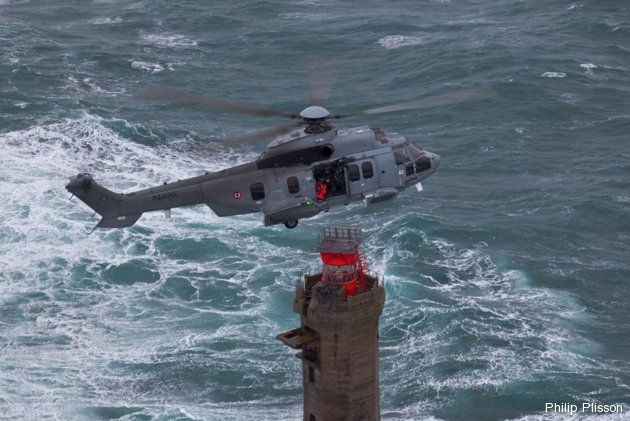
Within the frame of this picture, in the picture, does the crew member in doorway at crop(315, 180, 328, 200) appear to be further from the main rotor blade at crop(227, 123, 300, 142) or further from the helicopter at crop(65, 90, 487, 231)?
the main rotor blade at crop(227, 123, 300, 142)

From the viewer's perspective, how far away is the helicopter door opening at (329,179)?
4272 cm

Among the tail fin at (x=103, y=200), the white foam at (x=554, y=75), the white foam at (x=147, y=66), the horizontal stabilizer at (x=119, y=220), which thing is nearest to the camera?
the tail fin at (x=103, y=200)

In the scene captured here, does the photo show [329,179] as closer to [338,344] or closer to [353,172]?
[353,172]

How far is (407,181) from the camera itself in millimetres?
44344

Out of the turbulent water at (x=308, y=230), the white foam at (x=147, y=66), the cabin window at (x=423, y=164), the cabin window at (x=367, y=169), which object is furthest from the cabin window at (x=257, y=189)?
the white foam at (x=147, y=66)

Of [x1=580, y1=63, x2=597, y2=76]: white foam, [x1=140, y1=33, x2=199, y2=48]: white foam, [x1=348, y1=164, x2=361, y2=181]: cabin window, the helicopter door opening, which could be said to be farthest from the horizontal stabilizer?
[x1=140, y1=33, x2=199, y2=48]: white foam

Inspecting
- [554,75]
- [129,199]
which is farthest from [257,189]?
[554,75]

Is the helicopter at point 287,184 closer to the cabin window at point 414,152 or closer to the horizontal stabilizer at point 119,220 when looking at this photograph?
the horizontal stabilizer at point 119,220

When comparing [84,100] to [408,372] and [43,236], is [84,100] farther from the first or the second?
[408,372]

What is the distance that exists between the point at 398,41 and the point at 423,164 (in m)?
66.1

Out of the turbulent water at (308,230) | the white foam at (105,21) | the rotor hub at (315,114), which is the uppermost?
the rotor hub at (315,114)

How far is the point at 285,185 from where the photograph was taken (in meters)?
Answer: 42.7

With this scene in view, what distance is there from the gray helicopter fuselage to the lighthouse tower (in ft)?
14.3

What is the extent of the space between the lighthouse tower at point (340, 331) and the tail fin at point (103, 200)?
8.38m
